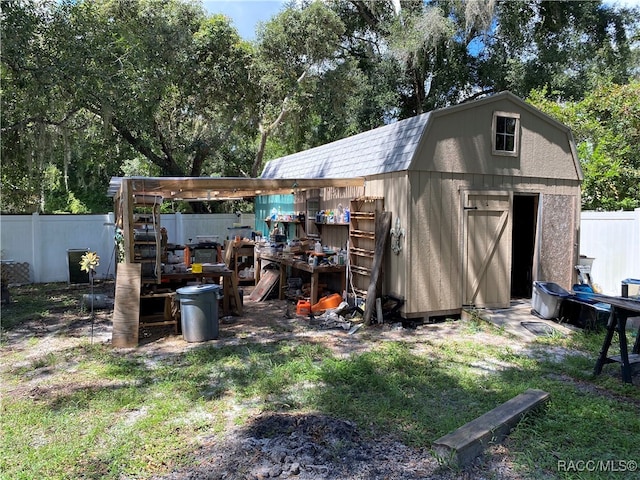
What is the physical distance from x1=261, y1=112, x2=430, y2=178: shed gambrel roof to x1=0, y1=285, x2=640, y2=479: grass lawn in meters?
2.77

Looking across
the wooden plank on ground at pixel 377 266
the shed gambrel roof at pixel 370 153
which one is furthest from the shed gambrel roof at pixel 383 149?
the wooden plank on ground at pixel 377 266

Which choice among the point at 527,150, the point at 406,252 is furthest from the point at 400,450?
the point at 527,150

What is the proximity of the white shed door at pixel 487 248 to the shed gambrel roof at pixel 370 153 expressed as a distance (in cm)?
123

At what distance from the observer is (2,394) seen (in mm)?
4160

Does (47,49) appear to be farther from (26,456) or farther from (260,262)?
(26,456)

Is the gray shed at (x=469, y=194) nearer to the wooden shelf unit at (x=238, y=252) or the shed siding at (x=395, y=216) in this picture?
the shed siding at (x=395, y=216)

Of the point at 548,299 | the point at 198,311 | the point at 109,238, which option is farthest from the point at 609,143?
the point at 109,238

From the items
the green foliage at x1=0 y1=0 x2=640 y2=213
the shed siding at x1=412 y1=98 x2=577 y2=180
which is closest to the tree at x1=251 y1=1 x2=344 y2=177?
the green foliage at x1=0 y1=0 x2=640 y2=213

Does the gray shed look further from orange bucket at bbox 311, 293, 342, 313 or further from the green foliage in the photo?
the green foliage

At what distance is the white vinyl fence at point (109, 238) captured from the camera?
8.11 m

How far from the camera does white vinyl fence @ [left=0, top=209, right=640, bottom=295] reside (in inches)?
319

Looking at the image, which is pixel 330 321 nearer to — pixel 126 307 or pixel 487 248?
pixel 487 248

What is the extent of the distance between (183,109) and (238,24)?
341 cm

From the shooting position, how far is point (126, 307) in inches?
224
